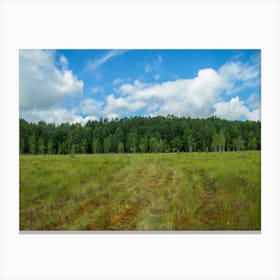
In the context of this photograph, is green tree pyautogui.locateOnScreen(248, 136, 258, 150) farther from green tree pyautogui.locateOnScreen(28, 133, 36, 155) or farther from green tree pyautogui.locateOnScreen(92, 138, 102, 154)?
green tree pyautogui.locateOnScreen(28, 133, 36, 155)

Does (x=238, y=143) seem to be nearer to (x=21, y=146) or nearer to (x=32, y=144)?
(x=32, y=144)

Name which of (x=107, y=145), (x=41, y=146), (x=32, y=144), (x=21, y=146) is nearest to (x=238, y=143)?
(x=107, y=145)

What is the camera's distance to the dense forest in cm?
412

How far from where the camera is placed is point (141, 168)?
167 inches

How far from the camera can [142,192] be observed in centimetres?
398

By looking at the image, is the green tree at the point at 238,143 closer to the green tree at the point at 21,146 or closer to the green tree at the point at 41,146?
the green tree at the point at 41,146

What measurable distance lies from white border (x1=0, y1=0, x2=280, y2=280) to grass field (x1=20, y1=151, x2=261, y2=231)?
0.16 metres

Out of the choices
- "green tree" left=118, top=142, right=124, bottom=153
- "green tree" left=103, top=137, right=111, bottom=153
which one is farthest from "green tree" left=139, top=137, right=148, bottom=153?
"green tree" left=103, top=137, right=111, bottom=153
